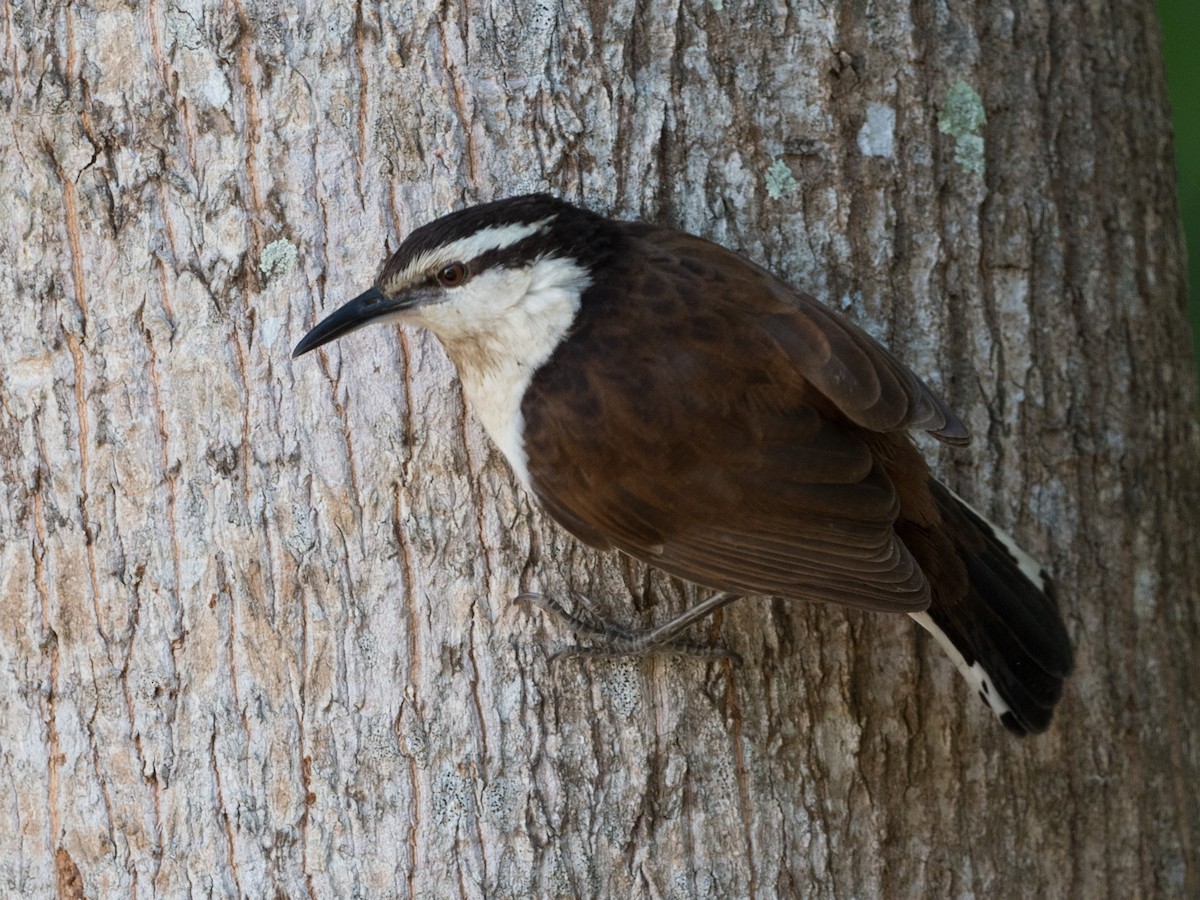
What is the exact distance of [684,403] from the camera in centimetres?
265

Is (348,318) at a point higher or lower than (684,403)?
higher

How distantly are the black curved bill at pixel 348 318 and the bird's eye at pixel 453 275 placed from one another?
0.41 ft

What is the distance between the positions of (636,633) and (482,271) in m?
0.91

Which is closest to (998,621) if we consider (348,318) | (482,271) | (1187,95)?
(482,271)

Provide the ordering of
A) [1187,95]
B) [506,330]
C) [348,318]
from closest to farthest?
[348,318]
[506,330]
[1187,95]

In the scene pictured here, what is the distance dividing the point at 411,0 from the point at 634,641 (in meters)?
1.54

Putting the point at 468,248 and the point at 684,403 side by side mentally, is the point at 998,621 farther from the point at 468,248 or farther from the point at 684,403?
the point at 468,248

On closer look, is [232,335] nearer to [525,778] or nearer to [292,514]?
[292,514]

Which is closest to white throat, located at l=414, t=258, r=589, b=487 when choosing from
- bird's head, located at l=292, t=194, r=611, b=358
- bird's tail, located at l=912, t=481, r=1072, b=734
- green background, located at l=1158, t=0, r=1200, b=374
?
bird's head, located at l=292, t=194, r=611, b=358

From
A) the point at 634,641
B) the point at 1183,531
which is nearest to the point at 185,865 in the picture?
the point at 634,641

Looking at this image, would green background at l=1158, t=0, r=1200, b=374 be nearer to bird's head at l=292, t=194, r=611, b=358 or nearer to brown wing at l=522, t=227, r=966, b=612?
brown wing at l=522, t=227, r=966, b=612

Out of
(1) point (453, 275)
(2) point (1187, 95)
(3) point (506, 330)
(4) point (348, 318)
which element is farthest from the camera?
(2) point (1187, 95)

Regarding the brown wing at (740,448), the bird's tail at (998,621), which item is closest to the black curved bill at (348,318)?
the brown wing at (740,448)

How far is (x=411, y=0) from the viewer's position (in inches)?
107
